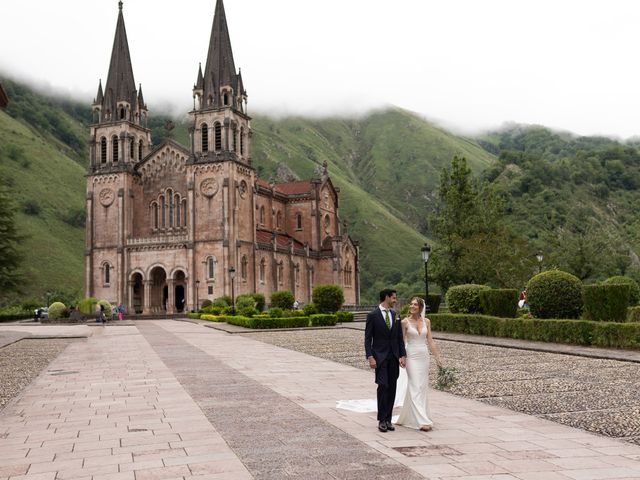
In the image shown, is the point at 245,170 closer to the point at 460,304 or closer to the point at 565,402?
the point at 460,304

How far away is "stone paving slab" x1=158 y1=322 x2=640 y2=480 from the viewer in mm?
7020

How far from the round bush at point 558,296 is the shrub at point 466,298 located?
20.5 ft

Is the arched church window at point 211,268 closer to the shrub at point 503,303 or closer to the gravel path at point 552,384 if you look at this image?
the shrub at point 503,303

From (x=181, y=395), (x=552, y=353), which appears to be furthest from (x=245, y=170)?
(x=181, y=395)

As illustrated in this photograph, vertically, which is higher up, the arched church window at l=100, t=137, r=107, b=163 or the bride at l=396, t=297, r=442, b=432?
the arched church window at l=100, t=137, r=107, b=163

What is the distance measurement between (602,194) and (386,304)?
103 m

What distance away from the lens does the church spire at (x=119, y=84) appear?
71.3m

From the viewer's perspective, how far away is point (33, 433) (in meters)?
9.49

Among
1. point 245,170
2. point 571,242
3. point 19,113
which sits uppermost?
point 19,113

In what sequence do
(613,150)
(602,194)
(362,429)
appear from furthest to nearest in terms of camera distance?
(613,150) → (602,194) → (362,429)

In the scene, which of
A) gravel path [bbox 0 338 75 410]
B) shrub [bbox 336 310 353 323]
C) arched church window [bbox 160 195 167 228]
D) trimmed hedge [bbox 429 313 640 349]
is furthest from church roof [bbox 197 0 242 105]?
trimmed hedge [bbox 429 313 640 349]

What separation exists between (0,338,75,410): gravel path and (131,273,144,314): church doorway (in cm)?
3554

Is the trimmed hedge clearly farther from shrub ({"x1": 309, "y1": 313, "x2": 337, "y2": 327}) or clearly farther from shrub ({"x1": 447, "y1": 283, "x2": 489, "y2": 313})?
shrub ({"x1": 309, "y1": 313, "x2": 337, "y2": 327})

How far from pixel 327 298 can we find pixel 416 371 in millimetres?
39008
